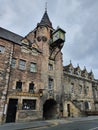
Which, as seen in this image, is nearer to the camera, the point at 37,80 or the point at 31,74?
the point at 31,74

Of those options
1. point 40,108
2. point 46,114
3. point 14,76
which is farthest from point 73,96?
point 14,76

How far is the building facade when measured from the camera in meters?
16.2

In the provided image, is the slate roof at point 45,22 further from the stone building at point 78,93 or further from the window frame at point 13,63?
the window frame at point 13,63

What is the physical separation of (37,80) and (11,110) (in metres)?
5.65

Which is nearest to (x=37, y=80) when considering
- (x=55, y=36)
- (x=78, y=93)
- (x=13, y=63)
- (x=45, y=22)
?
(x=13, y=63)

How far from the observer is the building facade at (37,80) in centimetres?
1622

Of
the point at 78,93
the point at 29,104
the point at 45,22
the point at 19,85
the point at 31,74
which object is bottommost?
the point at 29,104

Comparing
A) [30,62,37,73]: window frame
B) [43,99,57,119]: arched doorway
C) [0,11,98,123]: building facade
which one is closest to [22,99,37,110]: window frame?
[0,11,98,123]: building facade

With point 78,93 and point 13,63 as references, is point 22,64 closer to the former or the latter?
point 13,63

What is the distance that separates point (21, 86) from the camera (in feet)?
57.6

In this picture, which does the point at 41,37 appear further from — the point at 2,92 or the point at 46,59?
the point at 2,92

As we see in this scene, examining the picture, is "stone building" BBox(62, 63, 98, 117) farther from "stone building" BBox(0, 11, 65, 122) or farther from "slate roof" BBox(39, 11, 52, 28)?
"slate roof" BBox(39, 11, 52, 28)

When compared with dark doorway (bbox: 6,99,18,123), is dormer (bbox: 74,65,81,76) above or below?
above

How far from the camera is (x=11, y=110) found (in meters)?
15.9
